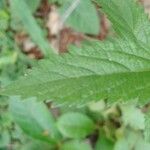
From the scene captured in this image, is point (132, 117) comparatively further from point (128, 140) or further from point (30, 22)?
point (30, 22)

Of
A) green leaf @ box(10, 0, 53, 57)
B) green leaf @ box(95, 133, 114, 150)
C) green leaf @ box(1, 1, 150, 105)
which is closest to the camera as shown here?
green leaf @ box(1, 1, 150, 105)

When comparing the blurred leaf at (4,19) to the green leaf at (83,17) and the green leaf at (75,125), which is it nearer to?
the green leaf at (83,17)

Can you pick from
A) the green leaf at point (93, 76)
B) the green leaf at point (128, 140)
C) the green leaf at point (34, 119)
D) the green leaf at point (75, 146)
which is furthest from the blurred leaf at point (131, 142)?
the green leaf at point (93, 76)

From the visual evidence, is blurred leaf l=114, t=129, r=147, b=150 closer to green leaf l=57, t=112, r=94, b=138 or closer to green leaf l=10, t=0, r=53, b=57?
green leaf l=57, t=112, r=94, b=138

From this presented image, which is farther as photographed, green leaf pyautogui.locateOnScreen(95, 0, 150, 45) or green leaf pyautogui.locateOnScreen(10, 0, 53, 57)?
green leaf pyautogui.locateOnScreen(10, 0, 53, 57)

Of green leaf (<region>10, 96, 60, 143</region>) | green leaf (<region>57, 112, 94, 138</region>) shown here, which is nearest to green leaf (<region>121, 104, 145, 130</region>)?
green leaf (<region>57, 112, 94, 138</region>)
